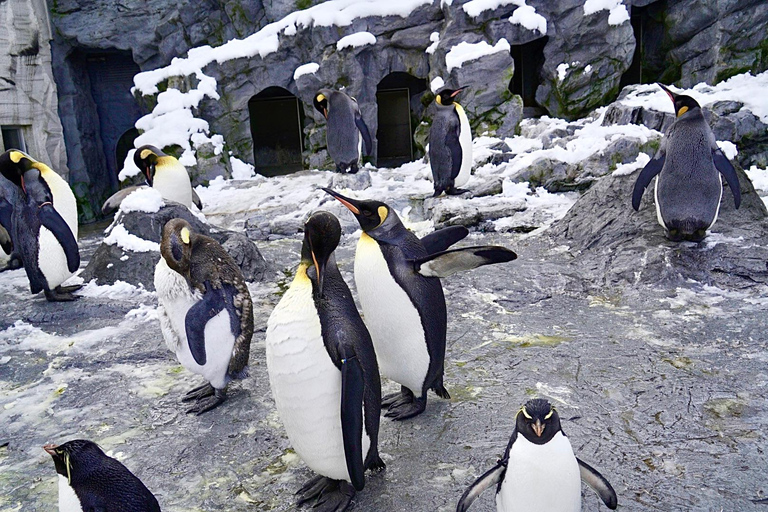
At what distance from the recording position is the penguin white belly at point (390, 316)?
93.9 inches

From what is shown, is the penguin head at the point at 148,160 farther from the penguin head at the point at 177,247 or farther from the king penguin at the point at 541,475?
the king penguin at the point at 541,475

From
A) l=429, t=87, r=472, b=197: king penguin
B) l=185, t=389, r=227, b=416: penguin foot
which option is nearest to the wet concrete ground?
l=185, t=389, r=227, b=416: penguin foot

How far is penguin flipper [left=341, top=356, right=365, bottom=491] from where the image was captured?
72.1 inches

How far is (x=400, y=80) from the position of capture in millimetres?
13672

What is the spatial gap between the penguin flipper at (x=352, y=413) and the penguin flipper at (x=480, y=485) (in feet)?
1.08

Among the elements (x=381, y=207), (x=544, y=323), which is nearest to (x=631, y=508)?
(x=381, y=207)

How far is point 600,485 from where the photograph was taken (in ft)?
5.80

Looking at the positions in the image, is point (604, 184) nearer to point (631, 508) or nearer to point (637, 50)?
point (631, 508)

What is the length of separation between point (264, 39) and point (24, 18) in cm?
416

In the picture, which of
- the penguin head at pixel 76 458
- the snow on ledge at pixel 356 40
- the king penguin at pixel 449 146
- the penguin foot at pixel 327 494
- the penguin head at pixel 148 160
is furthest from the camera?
the snow on ledge at pixel 356 40

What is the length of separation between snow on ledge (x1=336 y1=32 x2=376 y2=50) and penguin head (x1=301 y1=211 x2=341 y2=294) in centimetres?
971

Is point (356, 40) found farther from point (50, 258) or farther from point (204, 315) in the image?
point (204, 315)

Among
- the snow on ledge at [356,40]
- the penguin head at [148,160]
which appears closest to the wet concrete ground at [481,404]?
the penguin head at [148,160]

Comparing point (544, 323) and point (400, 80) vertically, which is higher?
point (400, 80)
